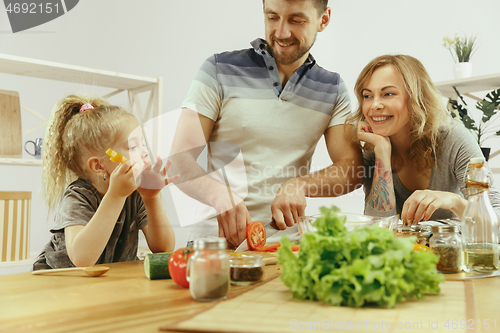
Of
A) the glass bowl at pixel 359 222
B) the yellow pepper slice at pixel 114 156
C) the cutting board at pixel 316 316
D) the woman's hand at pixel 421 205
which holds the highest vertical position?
the yellow pepper slice at pixel 114 156

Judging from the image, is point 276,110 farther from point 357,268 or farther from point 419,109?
point 357,268

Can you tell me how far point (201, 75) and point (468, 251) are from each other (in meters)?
1.31

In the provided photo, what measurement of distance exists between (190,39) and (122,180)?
251cm

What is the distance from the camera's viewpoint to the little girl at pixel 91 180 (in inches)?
55.9

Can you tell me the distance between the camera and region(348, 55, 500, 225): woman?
6.22ft

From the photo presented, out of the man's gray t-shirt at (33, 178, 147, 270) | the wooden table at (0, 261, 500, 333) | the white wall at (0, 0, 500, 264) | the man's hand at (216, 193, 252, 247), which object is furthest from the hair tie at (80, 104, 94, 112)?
the white wall at (0, 0, 500, 264)

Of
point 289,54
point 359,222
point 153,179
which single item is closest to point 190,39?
point 289,54

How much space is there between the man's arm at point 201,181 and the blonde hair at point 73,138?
0.30 m

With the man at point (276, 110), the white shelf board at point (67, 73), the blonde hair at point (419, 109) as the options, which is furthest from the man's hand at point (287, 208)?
the white shelf board at point (67, 73)

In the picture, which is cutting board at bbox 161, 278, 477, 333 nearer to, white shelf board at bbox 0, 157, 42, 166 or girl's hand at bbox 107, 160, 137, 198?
girl's hand at bbox 107, 160, 137, 198

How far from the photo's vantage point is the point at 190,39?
3.50 m

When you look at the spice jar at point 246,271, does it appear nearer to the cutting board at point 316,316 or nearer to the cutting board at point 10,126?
the cutting board at point 316,316

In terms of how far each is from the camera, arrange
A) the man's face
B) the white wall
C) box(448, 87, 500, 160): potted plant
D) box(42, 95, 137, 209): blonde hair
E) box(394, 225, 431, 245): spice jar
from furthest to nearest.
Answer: the white wall
box(448, 87, 500, 160): potted plant
the man's face
box(42, 95, 137, 209): blonde hair
box(394, 225, 431, 245): spice jar

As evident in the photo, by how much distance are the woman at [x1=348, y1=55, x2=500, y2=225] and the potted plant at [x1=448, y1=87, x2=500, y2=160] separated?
2.53 feet
